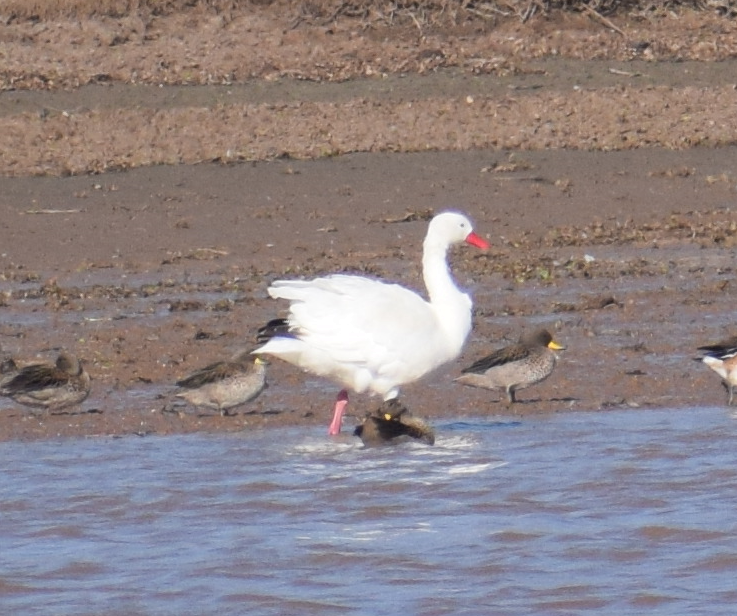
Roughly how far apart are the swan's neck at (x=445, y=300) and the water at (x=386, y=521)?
53 centimetres

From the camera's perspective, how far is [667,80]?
19.0m

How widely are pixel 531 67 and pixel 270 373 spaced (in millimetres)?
8900

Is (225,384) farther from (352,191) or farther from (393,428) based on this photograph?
(352,191)

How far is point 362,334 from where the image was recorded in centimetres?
962

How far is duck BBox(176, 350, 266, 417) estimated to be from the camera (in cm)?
981

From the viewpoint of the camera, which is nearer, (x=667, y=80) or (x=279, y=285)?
(x=279, y=285)

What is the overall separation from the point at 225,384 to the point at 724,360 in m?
2.71

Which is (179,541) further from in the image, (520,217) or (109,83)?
(109,83)

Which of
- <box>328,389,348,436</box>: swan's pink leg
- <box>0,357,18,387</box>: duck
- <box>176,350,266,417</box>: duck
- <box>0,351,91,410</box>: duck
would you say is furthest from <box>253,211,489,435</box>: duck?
<box>0,357,18,387</box>: duck

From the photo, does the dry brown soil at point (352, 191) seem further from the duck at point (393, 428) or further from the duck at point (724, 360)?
the duck at point (393, 428)

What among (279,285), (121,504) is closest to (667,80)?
(279,285)

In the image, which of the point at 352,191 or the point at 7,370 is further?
the point at 352,191

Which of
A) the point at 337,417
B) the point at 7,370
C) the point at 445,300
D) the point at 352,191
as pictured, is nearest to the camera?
the point at 337,417

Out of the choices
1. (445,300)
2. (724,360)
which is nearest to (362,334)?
(445,300)
